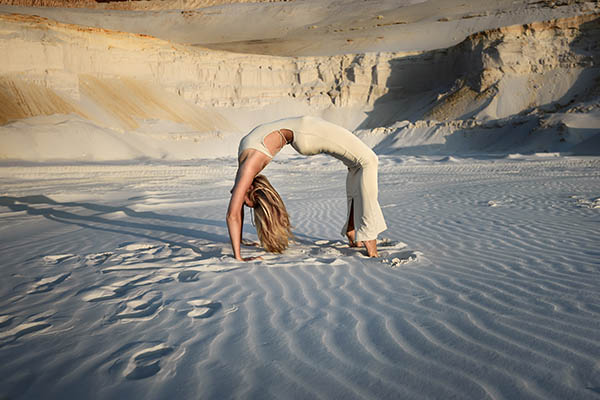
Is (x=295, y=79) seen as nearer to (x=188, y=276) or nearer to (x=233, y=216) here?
(x=233, y=216)

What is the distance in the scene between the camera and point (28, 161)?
57.6 feet

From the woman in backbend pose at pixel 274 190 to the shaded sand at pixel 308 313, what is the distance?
0.27 meters

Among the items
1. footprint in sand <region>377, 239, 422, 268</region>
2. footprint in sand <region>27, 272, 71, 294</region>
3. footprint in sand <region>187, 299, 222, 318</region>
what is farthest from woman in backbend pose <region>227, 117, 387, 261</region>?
footprint in sand <region>27, 272, 71, 294</region>

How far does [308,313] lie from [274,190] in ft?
5.09

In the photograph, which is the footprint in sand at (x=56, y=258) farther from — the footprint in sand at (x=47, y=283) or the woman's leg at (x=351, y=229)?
the woman's leg at (x=351, y=229)

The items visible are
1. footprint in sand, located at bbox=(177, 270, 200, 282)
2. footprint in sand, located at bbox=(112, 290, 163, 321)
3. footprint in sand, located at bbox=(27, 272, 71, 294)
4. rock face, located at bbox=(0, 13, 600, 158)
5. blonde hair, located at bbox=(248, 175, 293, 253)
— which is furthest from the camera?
rock face, located at bbox=(0, 13, 600, 158)

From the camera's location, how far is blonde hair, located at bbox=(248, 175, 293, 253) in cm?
345

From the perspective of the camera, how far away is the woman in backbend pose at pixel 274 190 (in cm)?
314

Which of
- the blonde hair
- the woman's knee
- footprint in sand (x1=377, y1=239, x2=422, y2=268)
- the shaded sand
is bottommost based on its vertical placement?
footprint in sand (x1=377, y1=239, x2=422, y2=268)

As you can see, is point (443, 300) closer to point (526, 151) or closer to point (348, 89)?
point (526, 151)

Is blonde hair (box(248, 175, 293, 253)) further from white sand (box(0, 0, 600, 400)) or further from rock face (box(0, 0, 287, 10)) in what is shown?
rock face (box(0, 0, 287, 10))

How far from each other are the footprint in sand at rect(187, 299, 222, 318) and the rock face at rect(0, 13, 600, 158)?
955 inches

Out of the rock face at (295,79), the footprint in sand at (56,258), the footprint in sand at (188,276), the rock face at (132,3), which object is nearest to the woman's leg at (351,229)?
the footprint in sand at (188,276)

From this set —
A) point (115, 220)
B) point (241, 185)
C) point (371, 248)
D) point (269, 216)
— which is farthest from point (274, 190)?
point (115, 220)
